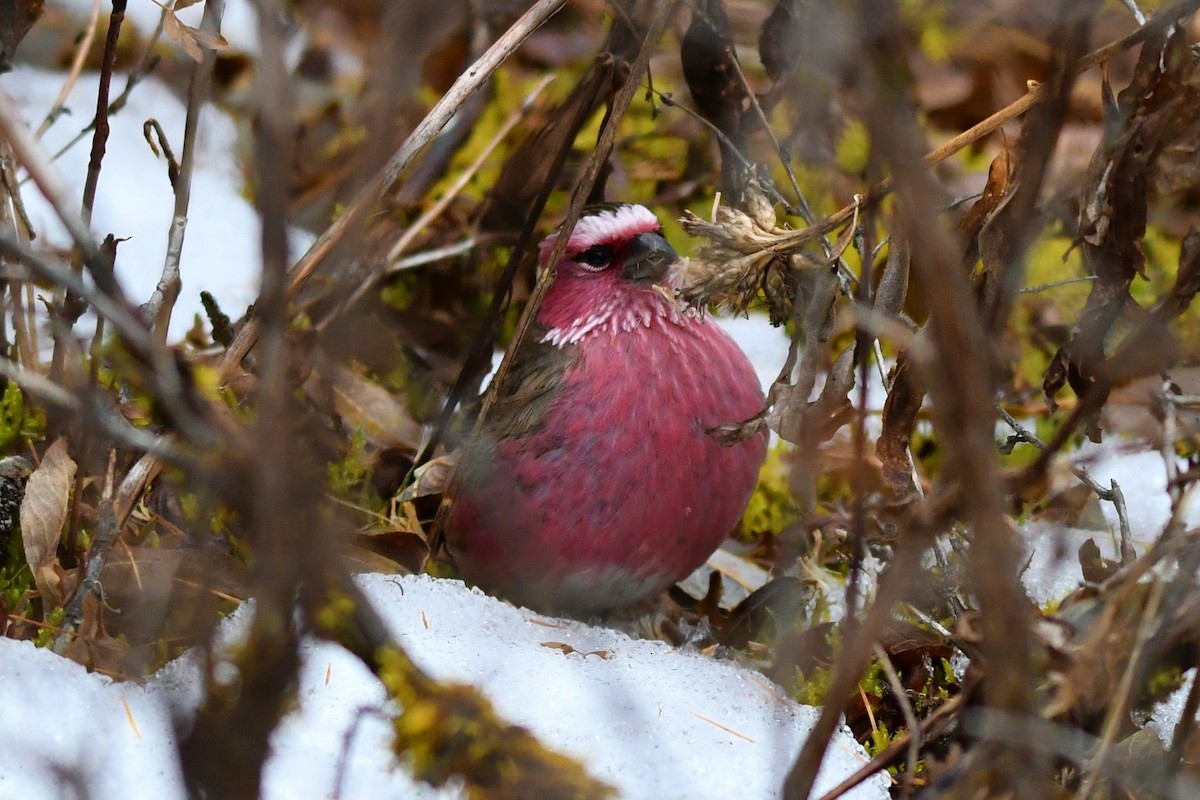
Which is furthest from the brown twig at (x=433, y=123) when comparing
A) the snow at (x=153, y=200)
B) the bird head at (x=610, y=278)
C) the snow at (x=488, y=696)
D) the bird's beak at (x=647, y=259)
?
the snow at (x=153, y=200)

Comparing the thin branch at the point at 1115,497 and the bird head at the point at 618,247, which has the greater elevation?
the bird head at the point at 618,247

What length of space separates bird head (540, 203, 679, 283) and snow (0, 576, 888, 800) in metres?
0.97

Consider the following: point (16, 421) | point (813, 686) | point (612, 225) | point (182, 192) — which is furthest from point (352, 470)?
point (813, 686)

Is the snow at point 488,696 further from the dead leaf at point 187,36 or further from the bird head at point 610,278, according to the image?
the bird head at point 610,278

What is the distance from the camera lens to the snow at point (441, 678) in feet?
6.17

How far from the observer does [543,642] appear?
2514 millimetres

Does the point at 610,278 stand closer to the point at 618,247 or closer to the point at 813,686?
the point at 618,247

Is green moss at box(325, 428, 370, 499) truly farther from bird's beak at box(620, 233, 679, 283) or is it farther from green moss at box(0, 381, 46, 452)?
bird's beak at box(620, 233, 679, 283)

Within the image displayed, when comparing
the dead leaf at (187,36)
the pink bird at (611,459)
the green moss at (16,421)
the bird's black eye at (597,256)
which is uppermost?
the bird's black eye at (597,256)

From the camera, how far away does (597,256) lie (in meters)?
3.10

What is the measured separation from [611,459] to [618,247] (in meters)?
0.61

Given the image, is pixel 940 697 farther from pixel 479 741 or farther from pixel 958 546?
pixel 479 741

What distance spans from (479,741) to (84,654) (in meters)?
1.04

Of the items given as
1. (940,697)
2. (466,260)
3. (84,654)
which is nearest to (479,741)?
(84,654)
